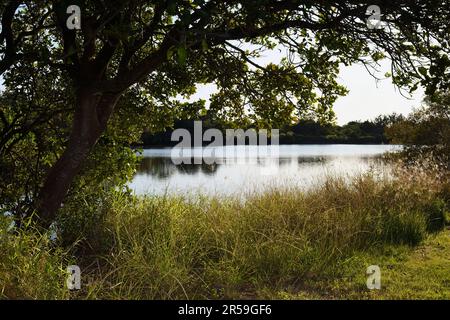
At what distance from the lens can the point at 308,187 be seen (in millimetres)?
9320

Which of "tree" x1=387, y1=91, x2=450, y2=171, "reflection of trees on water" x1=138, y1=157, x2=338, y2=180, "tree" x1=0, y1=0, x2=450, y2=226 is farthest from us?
"reflection of trees on water" x1=138, y1=157, x2=338, y2=180

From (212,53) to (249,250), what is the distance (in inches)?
132

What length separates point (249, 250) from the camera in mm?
6059

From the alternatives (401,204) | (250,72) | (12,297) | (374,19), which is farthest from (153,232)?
(401,204)

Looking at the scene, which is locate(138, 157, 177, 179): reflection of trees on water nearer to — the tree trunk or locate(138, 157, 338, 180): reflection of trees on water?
locate(138, 157, 338, 180): reflection of trees on water

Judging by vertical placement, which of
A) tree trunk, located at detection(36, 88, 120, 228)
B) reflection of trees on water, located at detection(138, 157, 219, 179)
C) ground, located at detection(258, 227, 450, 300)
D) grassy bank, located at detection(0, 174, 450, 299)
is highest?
tree trunk, located at detection(36, 88, 120, 228)

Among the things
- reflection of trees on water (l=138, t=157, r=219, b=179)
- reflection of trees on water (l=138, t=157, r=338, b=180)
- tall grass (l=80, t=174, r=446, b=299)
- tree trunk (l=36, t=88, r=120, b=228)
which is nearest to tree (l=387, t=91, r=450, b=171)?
reflection of trees on water (l=138, t=157, r=338, b=180)

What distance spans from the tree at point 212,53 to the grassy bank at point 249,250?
47.8 inches

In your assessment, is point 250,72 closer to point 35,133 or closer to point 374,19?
point 374,19

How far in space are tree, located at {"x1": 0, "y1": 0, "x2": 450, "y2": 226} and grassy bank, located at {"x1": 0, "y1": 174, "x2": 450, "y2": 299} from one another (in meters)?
1.22

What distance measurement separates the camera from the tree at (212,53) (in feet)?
16.1

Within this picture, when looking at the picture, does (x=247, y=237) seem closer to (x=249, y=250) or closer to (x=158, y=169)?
(x=249, y=250)

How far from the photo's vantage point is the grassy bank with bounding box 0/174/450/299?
4.96m

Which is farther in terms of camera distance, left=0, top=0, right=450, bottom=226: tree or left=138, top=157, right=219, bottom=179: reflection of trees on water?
left=138, top=157, right=219, bottom=179: reflection of trees on water
